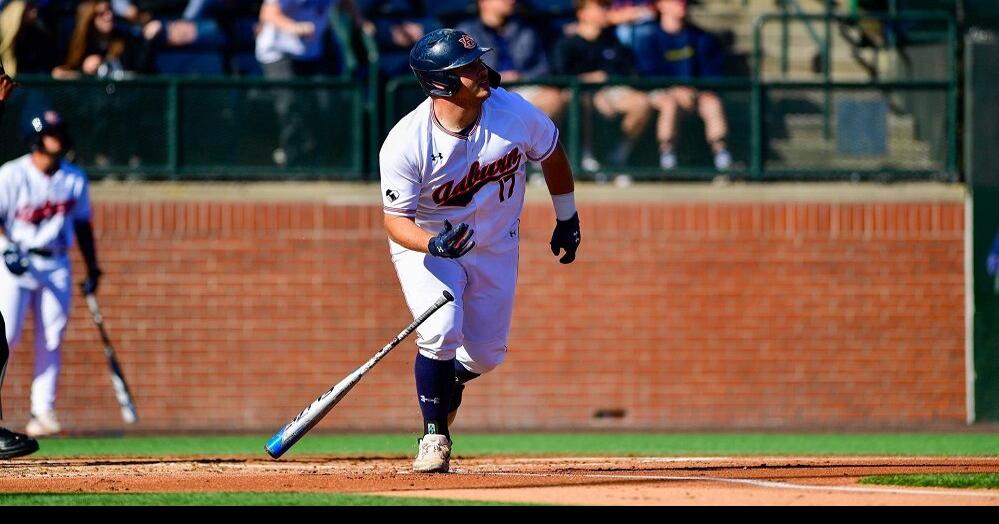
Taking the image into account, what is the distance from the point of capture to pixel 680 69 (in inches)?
518

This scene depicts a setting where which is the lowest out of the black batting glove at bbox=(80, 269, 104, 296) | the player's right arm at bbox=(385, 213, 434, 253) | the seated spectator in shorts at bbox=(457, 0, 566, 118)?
the black batting glove at bbox=(80, 269, 104, 296)

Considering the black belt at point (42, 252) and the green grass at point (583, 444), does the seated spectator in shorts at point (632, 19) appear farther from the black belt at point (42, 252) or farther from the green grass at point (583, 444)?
the black belt at point (42, 252)

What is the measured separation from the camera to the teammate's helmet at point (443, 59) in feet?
22.9

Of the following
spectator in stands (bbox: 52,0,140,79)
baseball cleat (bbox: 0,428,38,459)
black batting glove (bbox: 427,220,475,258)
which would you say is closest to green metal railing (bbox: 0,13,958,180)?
spectator in stands (bbox: 52,0,140,79)

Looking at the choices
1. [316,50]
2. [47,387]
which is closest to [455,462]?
[47,387]

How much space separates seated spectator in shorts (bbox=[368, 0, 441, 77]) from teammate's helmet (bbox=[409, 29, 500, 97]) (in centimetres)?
634

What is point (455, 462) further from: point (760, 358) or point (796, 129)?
point (796, 129)

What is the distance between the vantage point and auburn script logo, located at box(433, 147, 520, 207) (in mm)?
7230

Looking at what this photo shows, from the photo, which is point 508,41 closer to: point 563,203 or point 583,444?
point 583,444

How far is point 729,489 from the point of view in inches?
260

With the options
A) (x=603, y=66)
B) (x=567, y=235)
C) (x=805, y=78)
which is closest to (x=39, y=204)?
(x=603, y=66)

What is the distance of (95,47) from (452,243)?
716 cm

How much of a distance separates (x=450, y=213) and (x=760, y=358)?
5852 millimetres

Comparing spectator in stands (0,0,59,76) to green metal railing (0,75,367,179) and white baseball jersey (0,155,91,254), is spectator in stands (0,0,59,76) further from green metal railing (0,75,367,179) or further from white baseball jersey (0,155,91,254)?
white baseball jersey (0,155,91,254)
